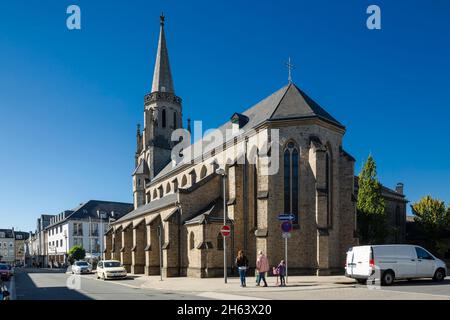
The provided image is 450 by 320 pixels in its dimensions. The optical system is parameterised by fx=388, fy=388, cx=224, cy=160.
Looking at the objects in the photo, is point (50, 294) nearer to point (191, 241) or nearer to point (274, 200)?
point (191, 241)

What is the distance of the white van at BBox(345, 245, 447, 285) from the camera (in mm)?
17344

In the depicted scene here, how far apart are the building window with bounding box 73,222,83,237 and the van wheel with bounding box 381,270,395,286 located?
66.1m

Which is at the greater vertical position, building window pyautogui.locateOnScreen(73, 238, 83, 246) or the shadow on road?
the shadow on road

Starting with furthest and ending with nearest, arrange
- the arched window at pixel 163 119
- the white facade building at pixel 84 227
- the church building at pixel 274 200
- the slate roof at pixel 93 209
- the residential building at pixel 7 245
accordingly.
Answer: the residential building at pixel 7 245
the slate roof at pixel 93 209
the white facade building at pixel 84 227
the arched window at pixel 163 119
the church building at pixel 274 200

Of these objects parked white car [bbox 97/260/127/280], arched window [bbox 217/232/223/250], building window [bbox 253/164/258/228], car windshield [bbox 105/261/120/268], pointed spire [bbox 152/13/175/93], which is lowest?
parked white car [bbox 97/260/127/280]

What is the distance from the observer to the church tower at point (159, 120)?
171 feet

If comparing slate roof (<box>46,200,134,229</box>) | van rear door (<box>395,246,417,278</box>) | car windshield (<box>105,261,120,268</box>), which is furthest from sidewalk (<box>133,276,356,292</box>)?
slate roof (<box>46,200,134,229</box>)

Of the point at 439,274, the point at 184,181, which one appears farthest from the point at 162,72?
the point at 439,274

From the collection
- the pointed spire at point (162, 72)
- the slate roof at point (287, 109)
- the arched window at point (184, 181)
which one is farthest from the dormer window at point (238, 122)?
the pointed spire at point (162, 72)

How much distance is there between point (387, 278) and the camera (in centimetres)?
1739

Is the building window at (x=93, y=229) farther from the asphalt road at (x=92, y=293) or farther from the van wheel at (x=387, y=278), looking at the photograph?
the van wheel at (x=387, y=278)

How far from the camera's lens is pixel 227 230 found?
68.0ft

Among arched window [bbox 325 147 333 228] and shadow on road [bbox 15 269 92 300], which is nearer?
shadow on road [bbox 15 269 92 300]

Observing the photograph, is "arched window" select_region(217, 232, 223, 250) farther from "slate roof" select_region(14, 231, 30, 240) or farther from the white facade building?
"slate roof" select_region(14, 231, 30, 240)
